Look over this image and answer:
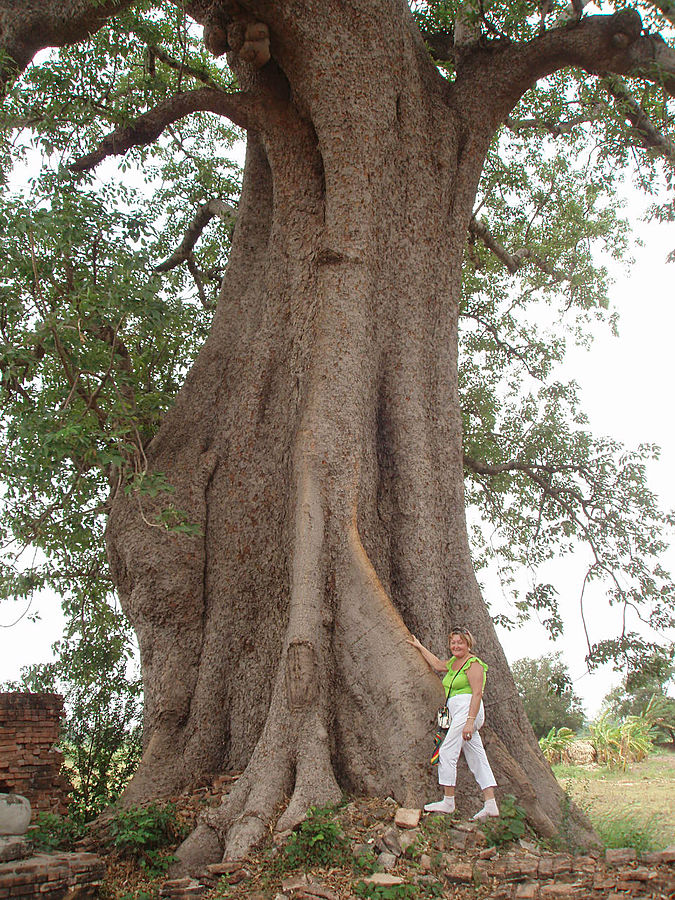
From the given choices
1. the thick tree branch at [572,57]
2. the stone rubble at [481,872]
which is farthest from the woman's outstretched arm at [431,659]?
the thick tree branch at [572,57]

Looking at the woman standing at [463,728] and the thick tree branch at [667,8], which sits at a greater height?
the thick tree branch at [667,8]

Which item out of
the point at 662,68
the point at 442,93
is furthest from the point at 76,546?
the point at 662,68

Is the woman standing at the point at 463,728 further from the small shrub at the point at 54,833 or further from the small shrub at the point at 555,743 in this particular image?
the small shrub at the point at 555,743

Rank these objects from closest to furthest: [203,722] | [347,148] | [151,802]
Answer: [151,802] → [203,722] → [347,148]

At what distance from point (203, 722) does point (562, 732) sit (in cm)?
1052

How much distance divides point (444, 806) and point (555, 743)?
10555 millimetres

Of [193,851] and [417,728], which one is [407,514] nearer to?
[417,728]

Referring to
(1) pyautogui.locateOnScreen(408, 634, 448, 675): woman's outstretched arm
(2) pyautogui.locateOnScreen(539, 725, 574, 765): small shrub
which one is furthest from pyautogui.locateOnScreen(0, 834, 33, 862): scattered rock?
(2) pyautogui.locateOnScreen(539, 725, 574, 765): small shrub

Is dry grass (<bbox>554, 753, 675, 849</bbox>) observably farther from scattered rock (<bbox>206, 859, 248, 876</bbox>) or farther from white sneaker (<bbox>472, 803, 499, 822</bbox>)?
scattered rock (<bbox>206, 859, 248, 876</bbox>)

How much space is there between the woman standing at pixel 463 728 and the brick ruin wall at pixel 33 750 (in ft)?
10.2

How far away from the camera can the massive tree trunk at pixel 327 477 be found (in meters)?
4.63

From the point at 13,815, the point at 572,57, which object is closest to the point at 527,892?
the point at 13,815

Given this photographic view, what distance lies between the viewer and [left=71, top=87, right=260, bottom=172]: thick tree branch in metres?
6.43

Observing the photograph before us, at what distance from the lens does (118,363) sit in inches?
253
